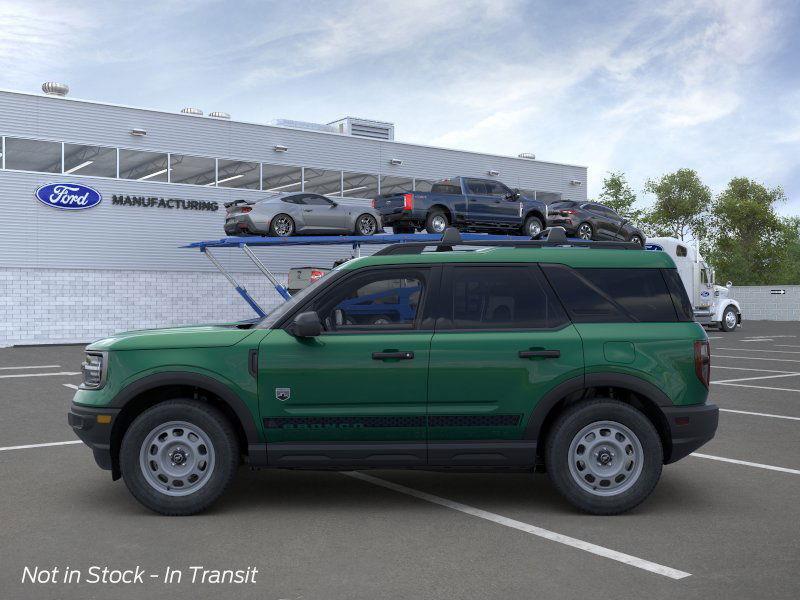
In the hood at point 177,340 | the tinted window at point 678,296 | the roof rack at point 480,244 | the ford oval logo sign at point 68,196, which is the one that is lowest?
the hood at point 177,340

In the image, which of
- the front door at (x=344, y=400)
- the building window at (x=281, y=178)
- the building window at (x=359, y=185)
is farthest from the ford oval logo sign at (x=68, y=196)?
the front door at (x=344, y=400)

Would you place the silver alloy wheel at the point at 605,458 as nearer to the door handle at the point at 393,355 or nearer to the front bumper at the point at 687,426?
the front bumper at the point at 687,426

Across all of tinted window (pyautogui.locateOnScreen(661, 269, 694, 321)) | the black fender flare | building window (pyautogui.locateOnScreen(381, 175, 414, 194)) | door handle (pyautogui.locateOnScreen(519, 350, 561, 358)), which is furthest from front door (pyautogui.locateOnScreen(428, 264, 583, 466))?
building window (pyautogui.locateOnScreen(381, 175, 414, 194))

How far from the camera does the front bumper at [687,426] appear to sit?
5.94 m

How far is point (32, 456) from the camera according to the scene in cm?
796

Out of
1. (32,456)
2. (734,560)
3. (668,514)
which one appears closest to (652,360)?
(668,514)

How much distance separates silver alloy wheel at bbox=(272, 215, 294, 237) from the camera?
72.2 ft

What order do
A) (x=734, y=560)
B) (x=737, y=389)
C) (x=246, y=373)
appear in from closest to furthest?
(x=734, y=560) → (x=246, y=373) → (x=737, y=389)

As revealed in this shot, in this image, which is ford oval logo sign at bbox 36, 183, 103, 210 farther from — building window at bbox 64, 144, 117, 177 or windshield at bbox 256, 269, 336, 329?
windshield at bbox 256, 269, 336, 329

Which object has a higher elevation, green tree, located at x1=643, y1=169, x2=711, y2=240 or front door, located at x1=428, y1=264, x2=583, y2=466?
green tree, located at x1=643, y1=169, x2=711, y2=240

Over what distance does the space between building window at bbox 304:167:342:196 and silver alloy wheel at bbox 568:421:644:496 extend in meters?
27.4

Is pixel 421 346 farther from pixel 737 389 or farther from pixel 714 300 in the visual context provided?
pixel 714 300

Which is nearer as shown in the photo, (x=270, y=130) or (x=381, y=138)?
(x=270, y=130)

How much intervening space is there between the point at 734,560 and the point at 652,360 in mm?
1557
